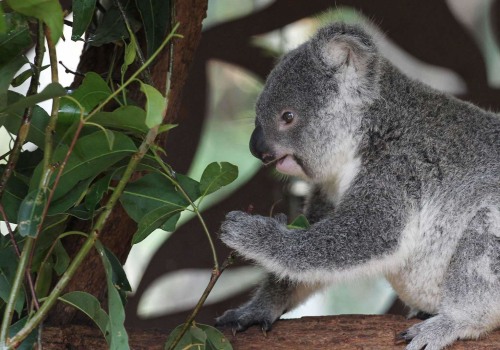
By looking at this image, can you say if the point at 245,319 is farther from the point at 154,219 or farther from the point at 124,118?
the point at 124,118

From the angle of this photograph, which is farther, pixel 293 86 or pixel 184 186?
pixel 293 86

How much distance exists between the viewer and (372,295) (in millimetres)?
4750

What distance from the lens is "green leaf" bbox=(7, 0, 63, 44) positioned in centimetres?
178

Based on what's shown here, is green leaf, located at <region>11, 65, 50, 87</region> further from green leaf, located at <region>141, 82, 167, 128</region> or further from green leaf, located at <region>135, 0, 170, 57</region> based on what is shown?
green leaf, located at <region>141, 82, 167, 128</region>

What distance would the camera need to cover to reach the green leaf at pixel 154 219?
2227 millimetres

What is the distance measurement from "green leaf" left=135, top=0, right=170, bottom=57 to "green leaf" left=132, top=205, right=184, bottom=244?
0.59m

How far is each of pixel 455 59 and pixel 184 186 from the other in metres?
2.66

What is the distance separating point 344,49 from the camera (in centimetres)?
290

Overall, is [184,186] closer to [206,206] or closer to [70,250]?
[70,250]

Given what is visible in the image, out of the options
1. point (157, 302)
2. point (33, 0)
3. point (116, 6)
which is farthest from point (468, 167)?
point (157, 302)

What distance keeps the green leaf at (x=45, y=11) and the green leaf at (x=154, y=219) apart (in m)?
0.62

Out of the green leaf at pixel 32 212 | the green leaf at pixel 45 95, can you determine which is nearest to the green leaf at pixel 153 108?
the green leaf at pixel 45 95

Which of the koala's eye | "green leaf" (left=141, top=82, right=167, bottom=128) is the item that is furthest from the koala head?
"green leaf" (left=141, top=82, right=167, bottom=128)

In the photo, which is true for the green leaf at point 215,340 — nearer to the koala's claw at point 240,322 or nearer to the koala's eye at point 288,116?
the koala's claw at point 240,322
